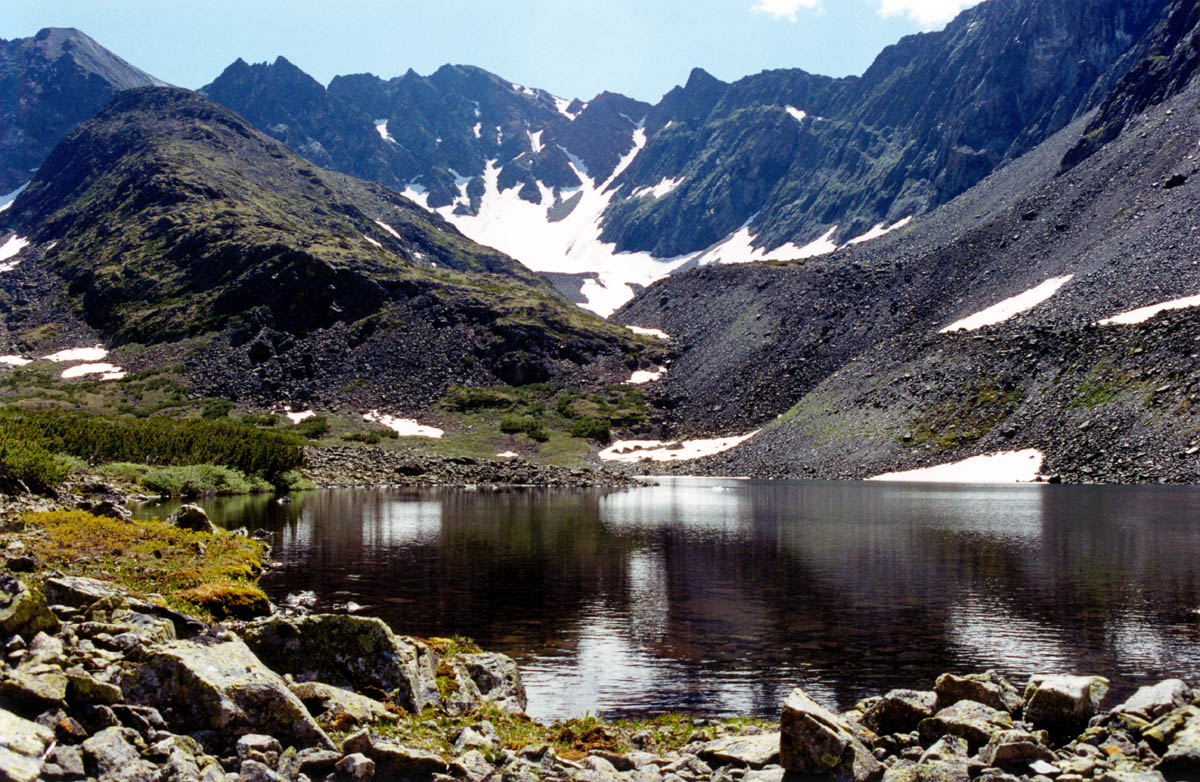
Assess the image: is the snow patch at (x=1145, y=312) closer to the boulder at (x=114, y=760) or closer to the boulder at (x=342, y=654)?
the boulder at (x=342, y=654)

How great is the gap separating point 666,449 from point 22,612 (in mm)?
127086

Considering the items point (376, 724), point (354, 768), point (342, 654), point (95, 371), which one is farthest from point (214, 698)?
point (95, 371)

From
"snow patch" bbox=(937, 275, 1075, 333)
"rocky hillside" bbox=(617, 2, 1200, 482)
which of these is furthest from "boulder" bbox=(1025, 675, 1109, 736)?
"snow patch" bbox=(937, 275, 1075, 333)

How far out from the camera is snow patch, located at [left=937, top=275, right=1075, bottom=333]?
12650cm

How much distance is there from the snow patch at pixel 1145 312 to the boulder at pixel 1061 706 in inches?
4161

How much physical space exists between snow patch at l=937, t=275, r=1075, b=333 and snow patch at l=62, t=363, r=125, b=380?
13721cm

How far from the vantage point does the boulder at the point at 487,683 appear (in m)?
17.8

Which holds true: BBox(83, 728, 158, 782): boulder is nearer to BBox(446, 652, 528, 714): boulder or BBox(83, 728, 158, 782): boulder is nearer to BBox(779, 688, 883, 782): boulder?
BBox(446, 652, 528, 714): boulder

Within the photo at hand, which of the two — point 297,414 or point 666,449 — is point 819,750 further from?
point 297,414

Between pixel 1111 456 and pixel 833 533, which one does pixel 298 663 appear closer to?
pixel 833 533

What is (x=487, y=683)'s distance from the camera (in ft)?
63.0

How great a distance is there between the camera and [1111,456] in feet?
303

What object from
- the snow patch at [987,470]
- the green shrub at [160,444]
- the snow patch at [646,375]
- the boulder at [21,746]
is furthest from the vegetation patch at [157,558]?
the snow patch at [646,375]

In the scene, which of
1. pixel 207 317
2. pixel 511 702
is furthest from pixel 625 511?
pixel 207 317
